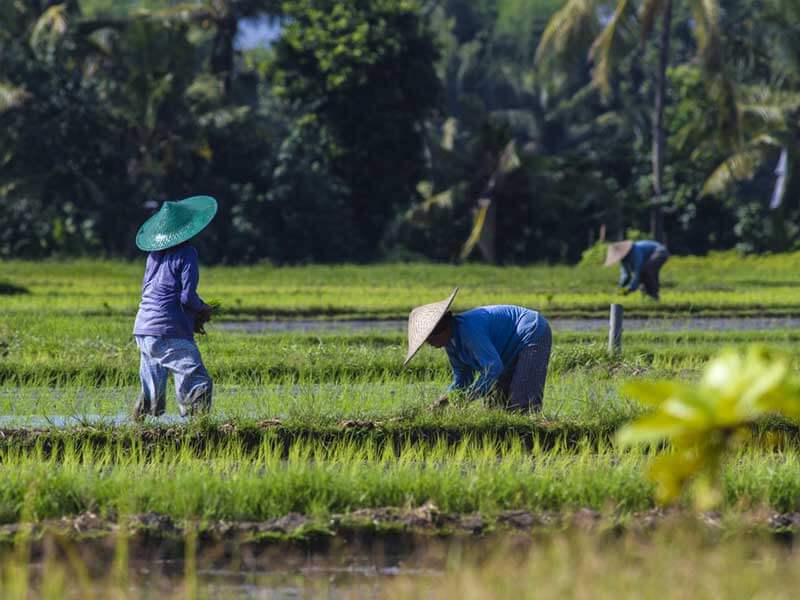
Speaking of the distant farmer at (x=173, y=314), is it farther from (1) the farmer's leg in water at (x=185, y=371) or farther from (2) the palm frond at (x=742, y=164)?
(2) the palm frond at (x=742, y=164)

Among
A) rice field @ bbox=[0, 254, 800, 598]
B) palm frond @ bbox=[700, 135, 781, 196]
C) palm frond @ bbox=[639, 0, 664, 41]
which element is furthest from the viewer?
palm frond @ bbox=[700, 135, 781, 196]

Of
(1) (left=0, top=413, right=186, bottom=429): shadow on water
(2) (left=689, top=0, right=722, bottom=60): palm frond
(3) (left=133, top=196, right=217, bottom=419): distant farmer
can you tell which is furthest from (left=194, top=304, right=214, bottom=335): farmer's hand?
(2) (left=689, top=0, right=722, bottom=60): palm frond

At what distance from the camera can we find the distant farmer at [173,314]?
26.8ft

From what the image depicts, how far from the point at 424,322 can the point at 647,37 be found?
2343 centimetres

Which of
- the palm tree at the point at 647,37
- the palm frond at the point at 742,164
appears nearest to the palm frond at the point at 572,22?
the palm tree at the point at 647,37

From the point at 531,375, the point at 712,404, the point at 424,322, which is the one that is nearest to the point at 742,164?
the point at 531,375

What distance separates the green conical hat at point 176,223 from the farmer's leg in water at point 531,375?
186cm

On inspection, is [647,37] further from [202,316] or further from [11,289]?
[202,316]

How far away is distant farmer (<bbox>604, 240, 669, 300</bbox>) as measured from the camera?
1714cm

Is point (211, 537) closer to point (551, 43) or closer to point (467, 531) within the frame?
point (467, 531)

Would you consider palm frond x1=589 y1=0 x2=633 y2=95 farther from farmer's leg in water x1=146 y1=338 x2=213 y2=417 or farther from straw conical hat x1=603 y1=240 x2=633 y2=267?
farmer's leg in water x1=146 y1=338 x2=213 y2=417

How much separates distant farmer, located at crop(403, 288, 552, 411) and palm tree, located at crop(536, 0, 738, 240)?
2153 cm

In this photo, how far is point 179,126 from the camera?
1212 inches

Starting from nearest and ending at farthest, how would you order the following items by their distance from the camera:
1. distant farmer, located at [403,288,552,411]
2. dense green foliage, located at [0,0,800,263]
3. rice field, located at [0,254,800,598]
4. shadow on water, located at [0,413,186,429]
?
1. rice field, located at [0,254,800,598]
2. distant farmer, located at [403,288,552,411]
3. shadow on water, located at [0,413,186,429]
4. dense green foliage, located at [0,0,800,263]
